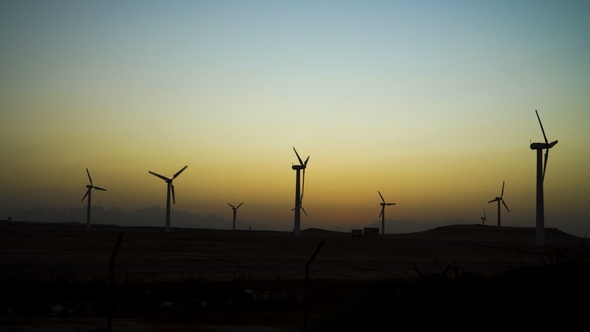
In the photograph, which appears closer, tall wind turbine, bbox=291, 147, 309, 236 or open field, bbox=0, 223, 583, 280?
open field, bbox=0, 223, 583, 280

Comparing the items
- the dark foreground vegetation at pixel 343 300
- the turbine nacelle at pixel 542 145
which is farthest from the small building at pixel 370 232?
the dark foreground vegetation at pixel 343 300

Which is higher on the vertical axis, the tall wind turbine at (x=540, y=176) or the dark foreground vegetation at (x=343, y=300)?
the tall wind turbine at (x=540, y=176)

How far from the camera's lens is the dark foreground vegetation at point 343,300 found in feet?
44.0

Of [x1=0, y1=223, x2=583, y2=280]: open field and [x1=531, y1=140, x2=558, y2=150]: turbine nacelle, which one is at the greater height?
[x1=531, y1=140, x2=558, y2=150]: turbine nacelle

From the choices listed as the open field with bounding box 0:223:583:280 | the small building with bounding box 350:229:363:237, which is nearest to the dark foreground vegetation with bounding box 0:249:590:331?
the open field with bounding box 0:223:583:280

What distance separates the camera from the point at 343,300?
858 inches

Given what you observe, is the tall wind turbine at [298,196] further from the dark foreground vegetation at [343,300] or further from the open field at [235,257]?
the dark foreground vegetation at [343,300]

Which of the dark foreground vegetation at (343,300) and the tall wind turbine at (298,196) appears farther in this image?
the tall wind turbine at (298,196)

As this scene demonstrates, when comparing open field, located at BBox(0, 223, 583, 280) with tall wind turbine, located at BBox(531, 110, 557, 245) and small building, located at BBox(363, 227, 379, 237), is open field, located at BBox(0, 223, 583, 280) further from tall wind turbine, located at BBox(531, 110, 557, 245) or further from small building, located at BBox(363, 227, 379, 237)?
small building, located at BBox(363, 227, 379, 237)

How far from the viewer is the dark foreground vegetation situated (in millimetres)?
13414

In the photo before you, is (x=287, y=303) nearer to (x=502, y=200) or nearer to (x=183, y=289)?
(x=183, y=289)

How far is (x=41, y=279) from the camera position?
28.1 m

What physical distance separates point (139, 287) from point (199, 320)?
19.7 ft

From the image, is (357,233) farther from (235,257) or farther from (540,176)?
(235,257)
